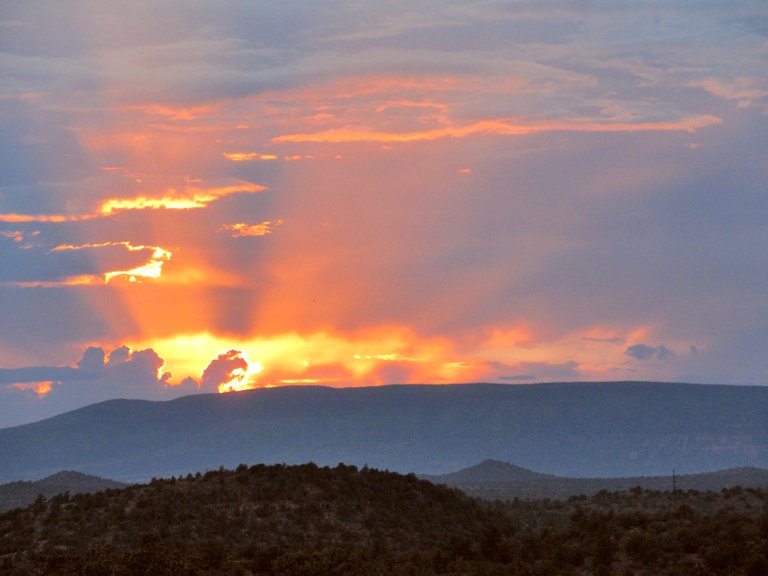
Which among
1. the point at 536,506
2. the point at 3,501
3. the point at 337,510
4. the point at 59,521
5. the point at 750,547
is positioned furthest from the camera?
the point at 3,501

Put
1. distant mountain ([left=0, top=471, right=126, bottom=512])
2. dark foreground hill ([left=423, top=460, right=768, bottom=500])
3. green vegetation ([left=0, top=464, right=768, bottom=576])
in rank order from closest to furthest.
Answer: green vegetation ([left=0, top=464, right=768, bottom=576]) → distant mountain ([left=0, top=471, right=126, bottom=512]) → dark foreground hill ([left=423, top=460, right=768, bottom=500])

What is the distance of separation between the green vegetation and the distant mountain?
37.5 metres

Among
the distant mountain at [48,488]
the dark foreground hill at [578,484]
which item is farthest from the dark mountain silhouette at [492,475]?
the distant mountain at [48,488]

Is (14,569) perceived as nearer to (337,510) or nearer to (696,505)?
(337,510)

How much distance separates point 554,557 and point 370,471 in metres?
22.8

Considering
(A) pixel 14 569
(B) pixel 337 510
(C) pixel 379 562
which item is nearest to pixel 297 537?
(B) pixel 337 510

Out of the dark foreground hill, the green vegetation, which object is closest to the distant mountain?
the dark foreground hill

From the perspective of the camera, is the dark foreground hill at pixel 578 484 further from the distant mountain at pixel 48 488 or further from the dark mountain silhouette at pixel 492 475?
the distant mountain at pixel 48 488

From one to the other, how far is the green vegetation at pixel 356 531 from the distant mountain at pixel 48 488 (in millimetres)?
37480

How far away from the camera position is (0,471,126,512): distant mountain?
10162 centimetres

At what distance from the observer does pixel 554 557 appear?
5044 cm

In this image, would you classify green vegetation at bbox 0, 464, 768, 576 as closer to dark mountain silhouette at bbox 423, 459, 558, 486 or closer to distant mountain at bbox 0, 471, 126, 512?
distant mountain at bbox 0, 471, 126, 512

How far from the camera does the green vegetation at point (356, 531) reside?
48312 mm

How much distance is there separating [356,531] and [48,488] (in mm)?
59637
